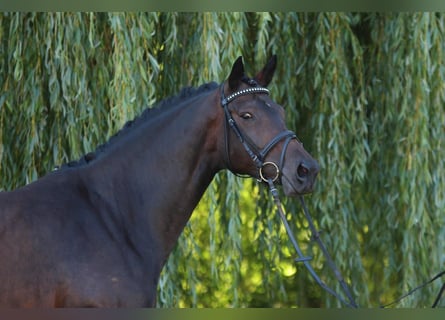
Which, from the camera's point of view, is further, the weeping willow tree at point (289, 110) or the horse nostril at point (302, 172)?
the weeping willow tree at point (289, 110)

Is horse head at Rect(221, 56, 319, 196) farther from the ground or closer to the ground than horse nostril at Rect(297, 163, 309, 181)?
farther from the ground

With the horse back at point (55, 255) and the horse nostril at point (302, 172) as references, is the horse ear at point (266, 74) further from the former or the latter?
the horse back at point (55, 255)

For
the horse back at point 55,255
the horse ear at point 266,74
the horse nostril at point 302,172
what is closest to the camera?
the horse back at point 55,255

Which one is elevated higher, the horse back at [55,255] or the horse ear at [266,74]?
the horse ear at [266,74]

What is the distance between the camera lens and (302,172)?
3.62 m

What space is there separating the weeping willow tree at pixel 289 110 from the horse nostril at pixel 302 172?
5.60 feet

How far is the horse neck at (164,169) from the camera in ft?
Answer: 12.0

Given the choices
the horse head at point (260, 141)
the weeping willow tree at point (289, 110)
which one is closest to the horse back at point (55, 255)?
the horse head at point (260, 141)

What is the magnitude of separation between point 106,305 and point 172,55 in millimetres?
2390

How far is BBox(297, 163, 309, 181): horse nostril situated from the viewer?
361cm

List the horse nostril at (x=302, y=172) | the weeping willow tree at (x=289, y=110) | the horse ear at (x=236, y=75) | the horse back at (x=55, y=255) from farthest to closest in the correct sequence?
the weeping willow tree at (x=289, y=110), the horse ear at (x=236, y=75), the horse nostril at (x=302, y=172), the horse back at (x=55, y=255)

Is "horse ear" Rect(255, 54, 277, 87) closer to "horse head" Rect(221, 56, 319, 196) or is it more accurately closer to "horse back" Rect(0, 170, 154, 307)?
"horse head" Rect(221, 56, 319, 196)

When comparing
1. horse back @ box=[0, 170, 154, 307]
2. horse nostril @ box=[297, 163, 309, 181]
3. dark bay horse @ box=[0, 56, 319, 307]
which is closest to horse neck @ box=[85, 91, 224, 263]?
dark bay horse @ box=[0, 56, 319, 307]

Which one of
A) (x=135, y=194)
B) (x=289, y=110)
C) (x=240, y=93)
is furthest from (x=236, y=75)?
(x=289, y=110)
